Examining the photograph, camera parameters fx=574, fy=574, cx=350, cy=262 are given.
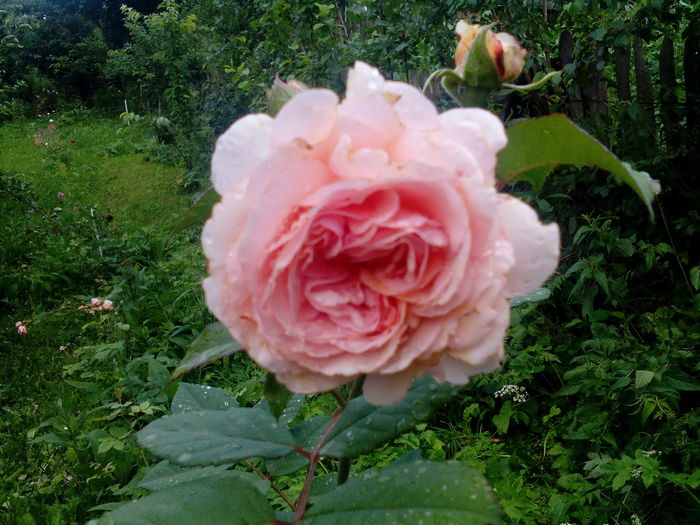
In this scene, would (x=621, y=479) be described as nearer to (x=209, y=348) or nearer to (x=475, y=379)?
(x=475, y=379)

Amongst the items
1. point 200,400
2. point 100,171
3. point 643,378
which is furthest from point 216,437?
point 100,171

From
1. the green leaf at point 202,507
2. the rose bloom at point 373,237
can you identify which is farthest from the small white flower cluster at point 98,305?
the rose bloom at point 373,237

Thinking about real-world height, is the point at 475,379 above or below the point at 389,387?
below

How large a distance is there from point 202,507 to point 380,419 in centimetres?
18

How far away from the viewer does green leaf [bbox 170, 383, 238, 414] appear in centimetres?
89

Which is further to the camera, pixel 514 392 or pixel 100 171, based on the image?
pixel 100 171

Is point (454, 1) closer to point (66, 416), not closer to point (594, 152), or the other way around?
point (594, 152)

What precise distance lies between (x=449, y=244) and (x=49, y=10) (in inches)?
628

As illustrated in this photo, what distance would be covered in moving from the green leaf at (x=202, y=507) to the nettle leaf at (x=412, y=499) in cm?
5

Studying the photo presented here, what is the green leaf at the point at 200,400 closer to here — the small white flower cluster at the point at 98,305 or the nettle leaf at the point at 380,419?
the nettle leaf at the point at 380,419

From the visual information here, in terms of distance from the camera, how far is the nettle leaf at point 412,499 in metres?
0.45

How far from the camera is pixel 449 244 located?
0.36 meters

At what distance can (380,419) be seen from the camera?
1.76 feet

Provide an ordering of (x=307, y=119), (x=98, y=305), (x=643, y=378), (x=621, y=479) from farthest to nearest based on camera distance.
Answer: (x=98, y=305) < (x=643, y=378) < (x=621, y=479) < (x=307, y=119)
